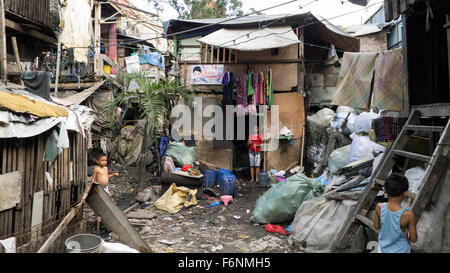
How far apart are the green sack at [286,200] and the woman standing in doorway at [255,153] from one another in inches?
148

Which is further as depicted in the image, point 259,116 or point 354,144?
point 259,116

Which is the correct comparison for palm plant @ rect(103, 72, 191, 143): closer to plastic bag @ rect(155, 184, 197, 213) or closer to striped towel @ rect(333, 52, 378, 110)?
plastic bag @ rect(155, 184, 197, 213)

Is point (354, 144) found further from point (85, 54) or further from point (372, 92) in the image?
point (85, 54)

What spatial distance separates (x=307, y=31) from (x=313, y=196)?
7.89 metres

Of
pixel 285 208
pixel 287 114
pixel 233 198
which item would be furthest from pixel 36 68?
pixel 285 208

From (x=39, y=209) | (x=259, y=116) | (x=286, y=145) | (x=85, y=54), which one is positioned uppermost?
(x=85, y=54)

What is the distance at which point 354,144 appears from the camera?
6227mm

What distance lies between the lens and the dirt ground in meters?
4.86

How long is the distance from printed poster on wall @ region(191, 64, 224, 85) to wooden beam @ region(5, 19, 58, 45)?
518cm

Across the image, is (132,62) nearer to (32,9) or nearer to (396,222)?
(32,9)

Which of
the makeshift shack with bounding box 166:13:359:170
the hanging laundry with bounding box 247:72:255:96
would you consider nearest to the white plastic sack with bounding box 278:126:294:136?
the makeshift shack with bounding box 166:13:359:170

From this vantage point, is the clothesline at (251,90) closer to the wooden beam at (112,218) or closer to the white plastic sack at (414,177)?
the white plastic sack at (414,177)

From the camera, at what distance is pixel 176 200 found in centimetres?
708

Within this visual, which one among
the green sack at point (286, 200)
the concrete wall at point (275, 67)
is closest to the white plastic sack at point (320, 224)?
the green sack at point (286, 200)
